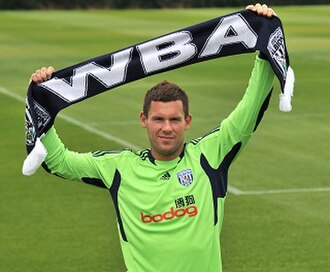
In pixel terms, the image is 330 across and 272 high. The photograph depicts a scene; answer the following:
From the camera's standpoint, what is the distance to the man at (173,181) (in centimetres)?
584

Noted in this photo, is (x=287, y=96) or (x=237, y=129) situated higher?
(x=287, y=96)

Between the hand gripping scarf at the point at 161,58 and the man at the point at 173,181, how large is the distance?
0.98 feet

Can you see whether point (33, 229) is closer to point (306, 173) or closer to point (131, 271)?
point (306, 173)

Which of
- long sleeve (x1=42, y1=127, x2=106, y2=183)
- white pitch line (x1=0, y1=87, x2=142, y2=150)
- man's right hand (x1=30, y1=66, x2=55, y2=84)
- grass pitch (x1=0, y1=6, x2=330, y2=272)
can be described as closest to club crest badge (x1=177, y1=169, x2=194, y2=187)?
long sleeve (x1=42, y1=127, x2=106, y2=183)

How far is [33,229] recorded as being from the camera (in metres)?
12.3

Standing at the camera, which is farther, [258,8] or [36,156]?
[258,8]

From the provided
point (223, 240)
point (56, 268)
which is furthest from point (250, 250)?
Result: point (56, 268)

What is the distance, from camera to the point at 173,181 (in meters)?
5.96

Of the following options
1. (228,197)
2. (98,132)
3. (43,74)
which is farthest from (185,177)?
(98,132)

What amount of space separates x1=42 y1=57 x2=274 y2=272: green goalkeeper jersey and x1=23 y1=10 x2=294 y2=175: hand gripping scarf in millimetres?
291

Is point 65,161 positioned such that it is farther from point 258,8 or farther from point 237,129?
point 258,8

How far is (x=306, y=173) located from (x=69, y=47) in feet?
81.8

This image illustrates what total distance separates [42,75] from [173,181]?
1.05m

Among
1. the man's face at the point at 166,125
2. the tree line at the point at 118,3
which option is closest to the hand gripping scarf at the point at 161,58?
the man's face at the point at 166,125
